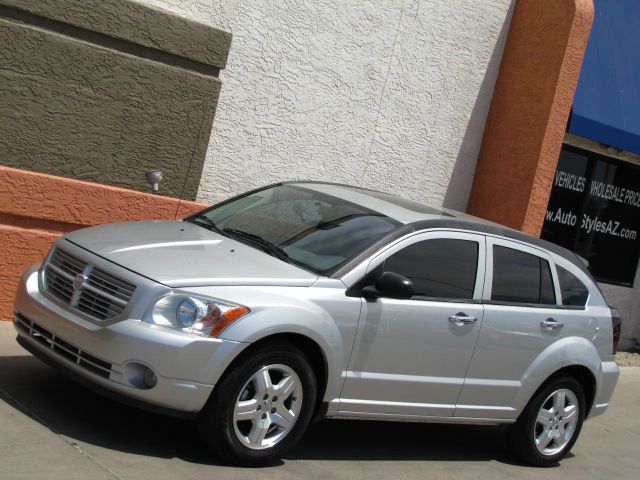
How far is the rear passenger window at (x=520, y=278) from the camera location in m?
7.01

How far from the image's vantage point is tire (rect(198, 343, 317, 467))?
5.52 meters

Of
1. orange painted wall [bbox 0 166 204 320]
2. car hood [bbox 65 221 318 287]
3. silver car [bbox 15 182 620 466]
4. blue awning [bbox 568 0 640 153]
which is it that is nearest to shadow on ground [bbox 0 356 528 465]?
silver car [bbox 15 182 620 466]

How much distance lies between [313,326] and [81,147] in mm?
3884

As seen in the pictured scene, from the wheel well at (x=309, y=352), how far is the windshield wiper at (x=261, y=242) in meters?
0.59

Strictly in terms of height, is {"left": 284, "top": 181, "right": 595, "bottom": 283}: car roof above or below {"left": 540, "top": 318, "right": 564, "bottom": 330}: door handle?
above

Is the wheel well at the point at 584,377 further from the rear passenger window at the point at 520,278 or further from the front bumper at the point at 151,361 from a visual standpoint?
the front bumper at the point at 151,361

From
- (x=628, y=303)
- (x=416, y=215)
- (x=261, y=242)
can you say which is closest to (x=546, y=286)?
(x=416, y=215)

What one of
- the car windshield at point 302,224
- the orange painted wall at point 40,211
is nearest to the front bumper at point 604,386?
the car windshield at point 302,224

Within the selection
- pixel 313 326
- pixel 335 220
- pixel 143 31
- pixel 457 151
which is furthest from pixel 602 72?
pixel 313 326

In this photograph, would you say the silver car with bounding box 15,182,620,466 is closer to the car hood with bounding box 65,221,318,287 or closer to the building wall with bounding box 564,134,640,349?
the car hood with bounding box 65,221,318,287

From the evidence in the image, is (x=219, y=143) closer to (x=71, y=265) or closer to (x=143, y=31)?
(x=143, y=31)

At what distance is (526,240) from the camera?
7.43 m

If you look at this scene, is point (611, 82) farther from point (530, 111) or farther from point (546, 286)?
point (546, 286)

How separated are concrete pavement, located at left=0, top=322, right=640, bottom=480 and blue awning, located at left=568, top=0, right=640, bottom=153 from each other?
487 cm
